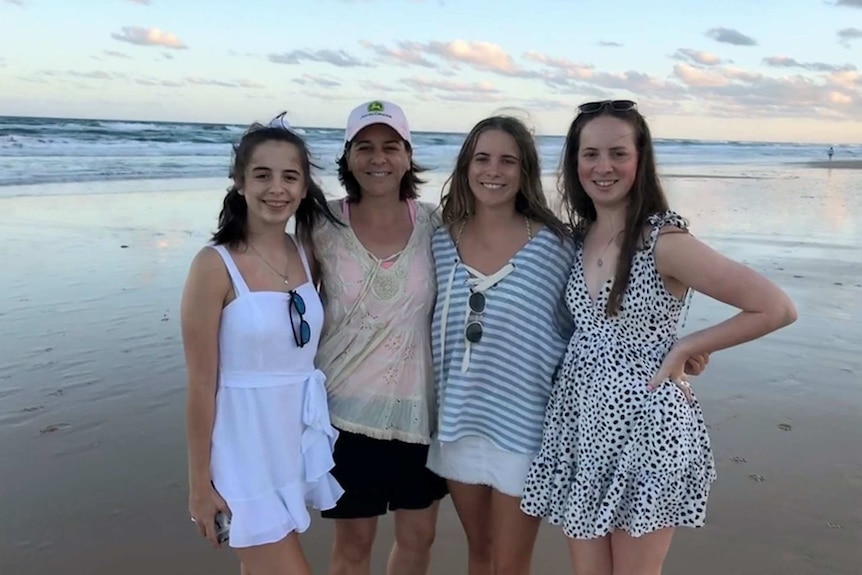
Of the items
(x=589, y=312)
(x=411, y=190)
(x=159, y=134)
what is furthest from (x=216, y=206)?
(x=159, y=134)

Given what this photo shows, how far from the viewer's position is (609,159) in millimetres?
2617

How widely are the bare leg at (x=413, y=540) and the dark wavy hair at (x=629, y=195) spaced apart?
1222mm

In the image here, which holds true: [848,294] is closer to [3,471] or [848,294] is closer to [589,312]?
[589,312]

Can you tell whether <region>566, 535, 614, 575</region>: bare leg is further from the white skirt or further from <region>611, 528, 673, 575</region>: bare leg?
the white skirt

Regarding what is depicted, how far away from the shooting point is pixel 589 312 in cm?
264

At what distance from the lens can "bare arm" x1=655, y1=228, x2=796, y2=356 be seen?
7.67ft

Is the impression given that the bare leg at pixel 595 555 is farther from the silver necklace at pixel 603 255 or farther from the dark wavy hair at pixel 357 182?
the dark wavy hair at pixel 357 182

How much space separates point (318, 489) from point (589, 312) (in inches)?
47.9

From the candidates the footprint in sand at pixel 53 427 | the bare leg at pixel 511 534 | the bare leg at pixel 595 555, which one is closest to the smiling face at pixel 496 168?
the bare leg at pixel 511 534

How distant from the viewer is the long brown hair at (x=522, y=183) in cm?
292

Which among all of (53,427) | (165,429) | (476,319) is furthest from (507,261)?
(53,427)

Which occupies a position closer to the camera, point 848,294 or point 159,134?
point 848,294

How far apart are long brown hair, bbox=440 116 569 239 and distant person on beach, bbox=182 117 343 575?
64 cm

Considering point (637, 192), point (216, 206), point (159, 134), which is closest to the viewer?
point (637, 192)
